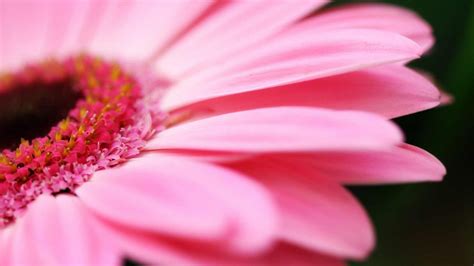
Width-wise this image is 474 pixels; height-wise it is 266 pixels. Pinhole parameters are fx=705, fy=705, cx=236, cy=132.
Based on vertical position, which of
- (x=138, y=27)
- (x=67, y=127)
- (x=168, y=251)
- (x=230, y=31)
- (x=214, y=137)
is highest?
(x=138, y=27)

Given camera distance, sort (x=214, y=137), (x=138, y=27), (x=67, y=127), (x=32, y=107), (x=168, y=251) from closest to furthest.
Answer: (x=168, y=251), (x=214, y=137), (x=67, y=127), (x=32, y=107), (x=138, y=27)

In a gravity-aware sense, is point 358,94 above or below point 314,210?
above

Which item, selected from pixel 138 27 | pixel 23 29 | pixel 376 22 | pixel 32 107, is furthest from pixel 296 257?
pixel 23 29

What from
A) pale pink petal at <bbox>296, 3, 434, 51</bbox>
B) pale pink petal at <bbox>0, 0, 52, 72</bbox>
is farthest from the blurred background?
pale pink petal at <bbox>0, 0, 52, 72</bbox>

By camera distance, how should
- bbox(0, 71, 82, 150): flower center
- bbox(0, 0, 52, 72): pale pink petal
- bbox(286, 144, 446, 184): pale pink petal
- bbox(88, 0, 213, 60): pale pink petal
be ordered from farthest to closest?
bbox(0, 0, 52, 72): pale pink petal
bbox(88, 0, 213, 60): pale pink petal
bbox(0, 71, 82, 150): flower center
bbox(286, 144, 446, 184): pale pink petal

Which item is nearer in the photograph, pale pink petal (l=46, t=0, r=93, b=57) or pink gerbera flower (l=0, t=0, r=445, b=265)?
pink gerbera flower (l=0, t=0, r=445, b=265)

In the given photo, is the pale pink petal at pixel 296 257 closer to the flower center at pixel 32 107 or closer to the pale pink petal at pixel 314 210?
the pale pink petal at pixel 314 210

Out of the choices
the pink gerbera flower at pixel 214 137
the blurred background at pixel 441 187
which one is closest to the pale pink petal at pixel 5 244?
the pink gerbera flower at pixel 214 137

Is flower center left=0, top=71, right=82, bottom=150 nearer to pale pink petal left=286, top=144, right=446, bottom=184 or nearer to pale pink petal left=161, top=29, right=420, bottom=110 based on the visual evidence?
pale pink petal left=161, top=29, right=420, bottom=110

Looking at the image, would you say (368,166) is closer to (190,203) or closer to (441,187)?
(190,203)
